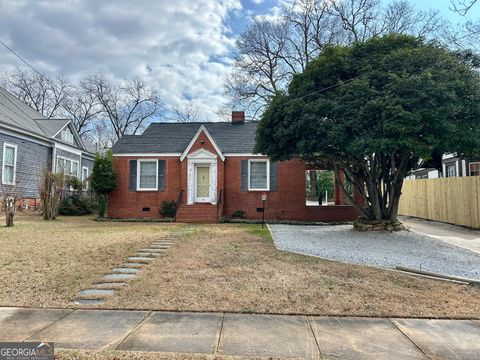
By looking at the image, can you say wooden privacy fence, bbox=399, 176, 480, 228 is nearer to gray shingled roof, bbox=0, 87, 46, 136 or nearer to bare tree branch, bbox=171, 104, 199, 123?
gray shingled roof, bbox=0, 87, 46, 136

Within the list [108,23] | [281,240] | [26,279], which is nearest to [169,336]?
[26,279]

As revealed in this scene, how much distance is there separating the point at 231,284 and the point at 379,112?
271 inches

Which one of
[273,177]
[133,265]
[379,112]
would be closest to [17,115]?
[273,177]

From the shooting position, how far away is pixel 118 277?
Answer: 6016 mm

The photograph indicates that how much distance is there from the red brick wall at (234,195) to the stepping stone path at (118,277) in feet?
29.7

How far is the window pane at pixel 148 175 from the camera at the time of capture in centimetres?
1836

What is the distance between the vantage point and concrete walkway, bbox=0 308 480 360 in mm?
3408

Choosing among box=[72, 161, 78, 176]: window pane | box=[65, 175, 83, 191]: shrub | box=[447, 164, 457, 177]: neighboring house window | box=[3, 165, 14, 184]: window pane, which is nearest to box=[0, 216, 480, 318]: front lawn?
box=[65, 175, 83, 191]: shrub

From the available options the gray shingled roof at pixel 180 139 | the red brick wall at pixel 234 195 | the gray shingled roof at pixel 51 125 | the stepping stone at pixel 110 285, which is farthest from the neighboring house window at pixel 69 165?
the stepping stone at pixel 110 285

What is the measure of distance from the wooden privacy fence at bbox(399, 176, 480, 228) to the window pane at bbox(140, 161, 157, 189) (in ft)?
46.0

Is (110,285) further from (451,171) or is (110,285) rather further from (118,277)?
(451,171)

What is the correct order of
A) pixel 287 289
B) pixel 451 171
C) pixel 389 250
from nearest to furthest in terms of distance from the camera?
1. pixel 287 289
2. pixel 389 250
3. pixel 451 171

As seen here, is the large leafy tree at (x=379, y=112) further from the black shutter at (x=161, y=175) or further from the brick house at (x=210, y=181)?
the black shutter at (x=161, y=175)

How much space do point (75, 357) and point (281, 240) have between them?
775 cm
